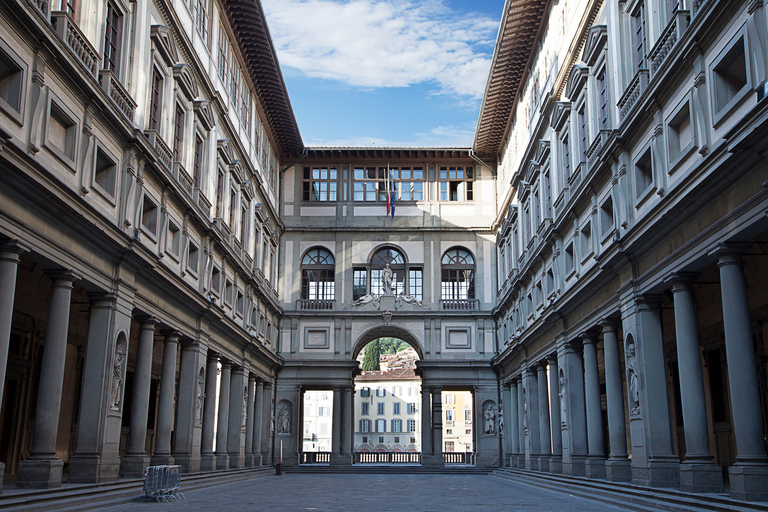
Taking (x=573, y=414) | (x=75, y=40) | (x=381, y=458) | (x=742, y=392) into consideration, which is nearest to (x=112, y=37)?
(x=75, y=40)

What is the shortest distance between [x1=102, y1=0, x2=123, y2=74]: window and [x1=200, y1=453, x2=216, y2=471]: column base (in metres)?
17.8

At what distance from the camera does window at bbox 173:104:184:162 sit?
29.2 meters

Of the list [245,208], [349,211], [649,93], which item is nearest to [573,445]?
[649,93]

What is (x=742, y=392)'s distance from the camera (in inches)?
631

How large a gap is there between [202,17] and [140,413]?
55.9 ft

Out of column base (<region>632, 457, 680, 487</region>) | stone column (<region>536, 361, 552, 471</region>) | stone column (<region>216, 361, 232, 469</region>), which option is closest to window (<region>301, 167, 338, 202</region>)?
stone column (<region>216, 361, 232, 469</region>)

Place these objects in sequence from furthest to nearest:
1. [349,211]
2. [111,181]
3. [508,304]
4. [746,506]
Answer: [349,211], [508,304], [111,181], [746,506]

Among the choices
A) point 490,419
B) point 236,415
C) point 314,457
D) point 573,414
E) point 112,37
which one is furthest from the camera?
point 314,457

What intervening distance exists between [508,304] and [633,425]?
23.1 m

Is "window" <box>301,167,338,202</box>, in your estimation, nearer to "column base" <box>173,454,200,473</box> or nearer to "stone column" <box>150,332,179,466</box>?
"stone column" <box>150,332,179,466</box>

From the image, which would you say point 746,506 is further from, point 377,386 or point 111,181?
point 377,386

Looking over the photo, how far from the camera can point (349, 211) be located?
5356 centimetres

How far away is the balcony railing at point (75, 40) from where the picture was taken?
723 inches

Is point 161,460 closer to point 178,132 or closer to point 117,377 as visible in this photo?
point 117,377
